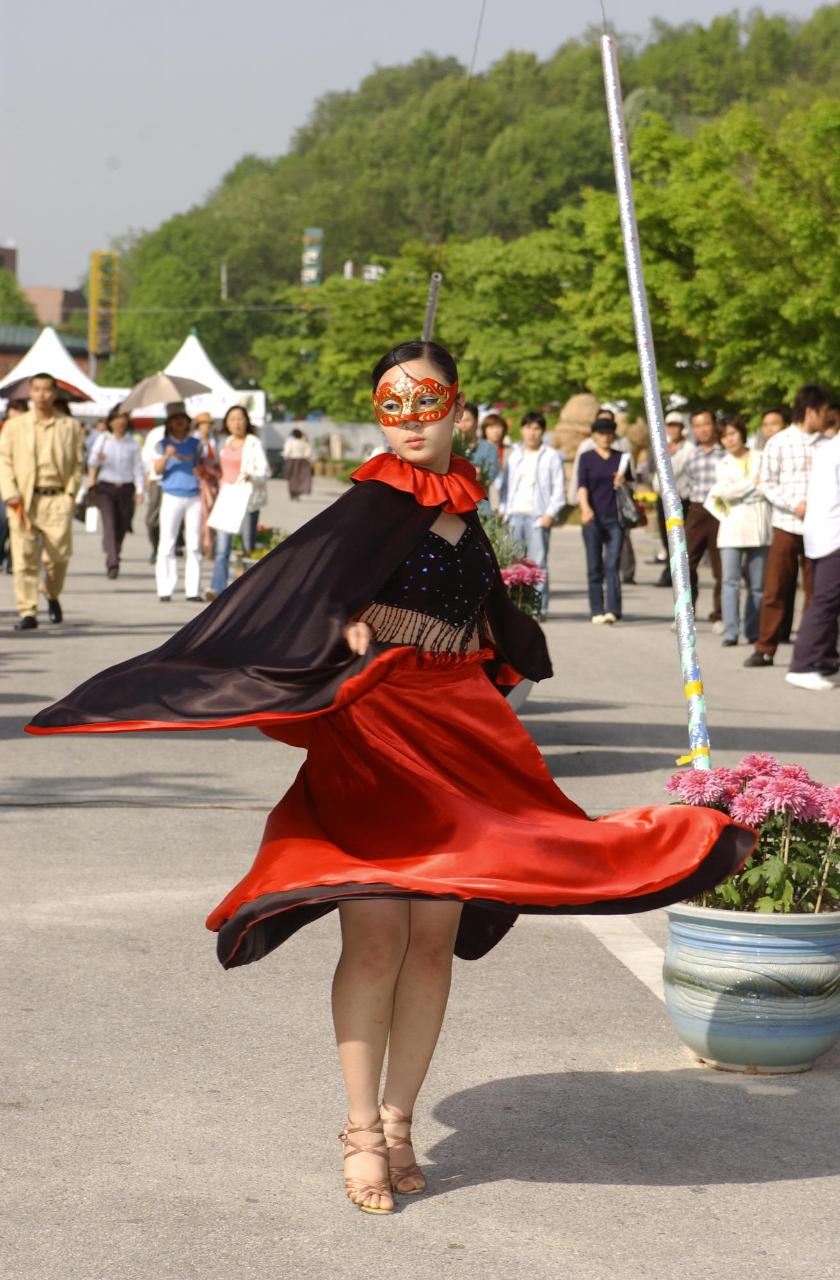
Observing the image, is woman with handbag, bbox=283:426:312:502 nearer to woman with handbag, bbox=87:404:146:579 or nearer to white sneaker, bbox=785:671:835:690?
woman with handbag, bbox=87:404:146:579

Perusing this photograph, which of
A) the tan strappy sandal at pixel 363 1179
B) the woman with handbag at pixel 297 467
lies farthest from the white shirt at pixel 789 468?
the woman with handbag at pixel 297 467

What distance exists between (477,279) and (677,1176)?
47928 mm

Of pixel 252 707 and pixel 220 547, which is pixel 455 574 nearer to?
pixel 252 707

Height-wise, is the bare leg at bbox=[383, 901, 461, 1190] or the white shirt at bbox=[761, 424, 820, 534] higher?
the white shirt at bbox=[761, 424, 820, 534]

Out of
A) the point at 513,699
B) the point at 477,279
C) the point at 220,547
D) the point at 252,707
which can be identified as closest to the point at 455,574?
the point at 252,707

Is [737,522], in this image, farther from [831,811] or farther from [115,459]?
[831,811]

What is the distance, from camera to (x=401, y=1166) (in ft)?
15.0

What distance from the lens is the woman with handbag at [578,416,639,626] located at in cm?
2033

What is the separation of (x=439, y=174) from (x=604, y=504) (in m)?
→ 130

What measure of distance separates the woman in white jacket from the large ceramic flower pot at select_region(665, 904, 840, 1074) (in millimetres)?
12237

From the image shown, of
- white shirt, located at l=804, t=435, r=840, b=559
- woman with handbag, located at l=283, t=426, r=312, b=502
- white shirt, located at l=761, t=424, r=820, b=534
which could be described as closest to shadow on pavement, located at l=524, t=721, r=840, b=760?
white shirt, located at l=804, t=435, r=840, b=559

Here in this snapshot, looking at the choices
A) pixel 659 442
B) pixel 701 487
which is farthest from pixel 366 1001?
pixel 701 487

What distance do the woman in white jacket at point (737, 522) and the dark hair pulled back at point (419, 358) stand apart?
42.1 ft

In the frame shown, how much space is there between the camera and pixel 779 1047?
213 inches
